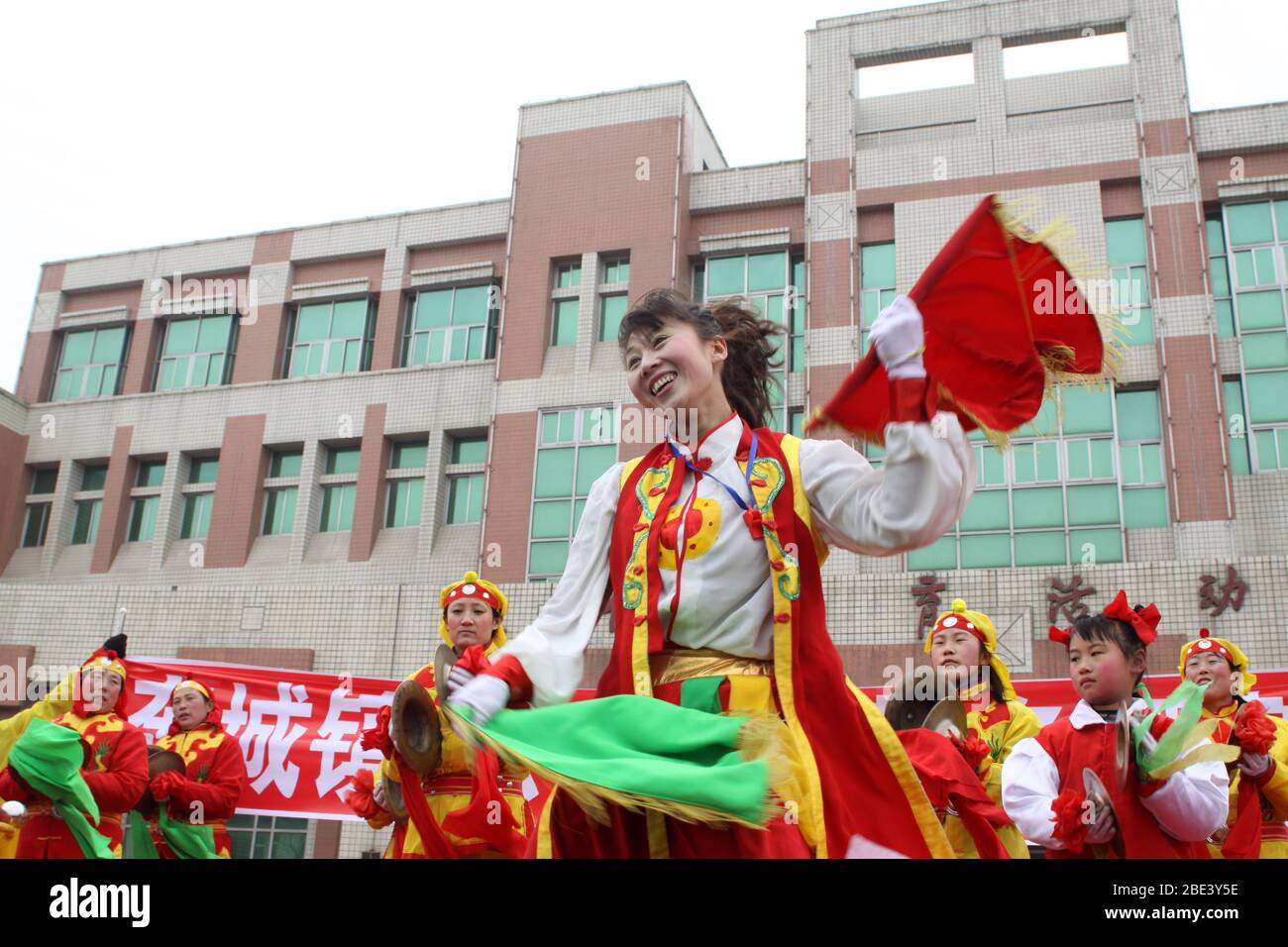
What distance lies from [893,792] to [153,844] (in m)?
6.11

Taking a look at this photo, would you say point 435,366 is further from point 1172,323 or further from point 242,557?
point 1172,323

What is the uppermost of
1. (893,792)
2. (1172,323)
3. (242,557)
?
(1172,323)

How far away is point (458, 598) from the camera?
6.40 meters

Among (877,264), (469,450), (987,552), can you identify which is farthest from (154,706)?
(877,264)

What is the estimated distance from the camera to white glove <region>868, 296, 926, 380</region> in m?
2.54

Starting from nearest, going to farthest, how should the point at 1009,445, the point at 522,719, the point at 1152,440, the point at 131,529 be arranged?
the point at 522,719
the point at 1009,445
the point at 1152,440
the point at 131,529

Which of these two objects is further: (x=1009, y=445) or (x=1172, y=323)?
(x=1172, y=323)

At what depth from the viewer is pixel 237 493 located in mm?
20531

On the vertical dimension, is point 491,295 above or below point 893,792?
above

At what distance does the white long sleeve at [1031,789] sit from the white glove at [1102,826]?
0.41 feet

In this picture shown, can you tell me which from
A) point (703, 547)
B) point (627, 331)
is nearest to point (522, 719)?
point (703, 547)

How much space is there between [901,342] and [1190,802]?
1.98 meters

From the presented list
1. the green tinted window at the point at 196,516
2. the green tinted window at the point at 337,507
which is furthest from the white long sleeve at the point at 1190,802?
the green tinted window at the point at 196,516

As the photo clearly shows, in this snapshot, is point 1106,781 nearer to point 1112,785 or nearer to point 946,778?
point 1112,785
